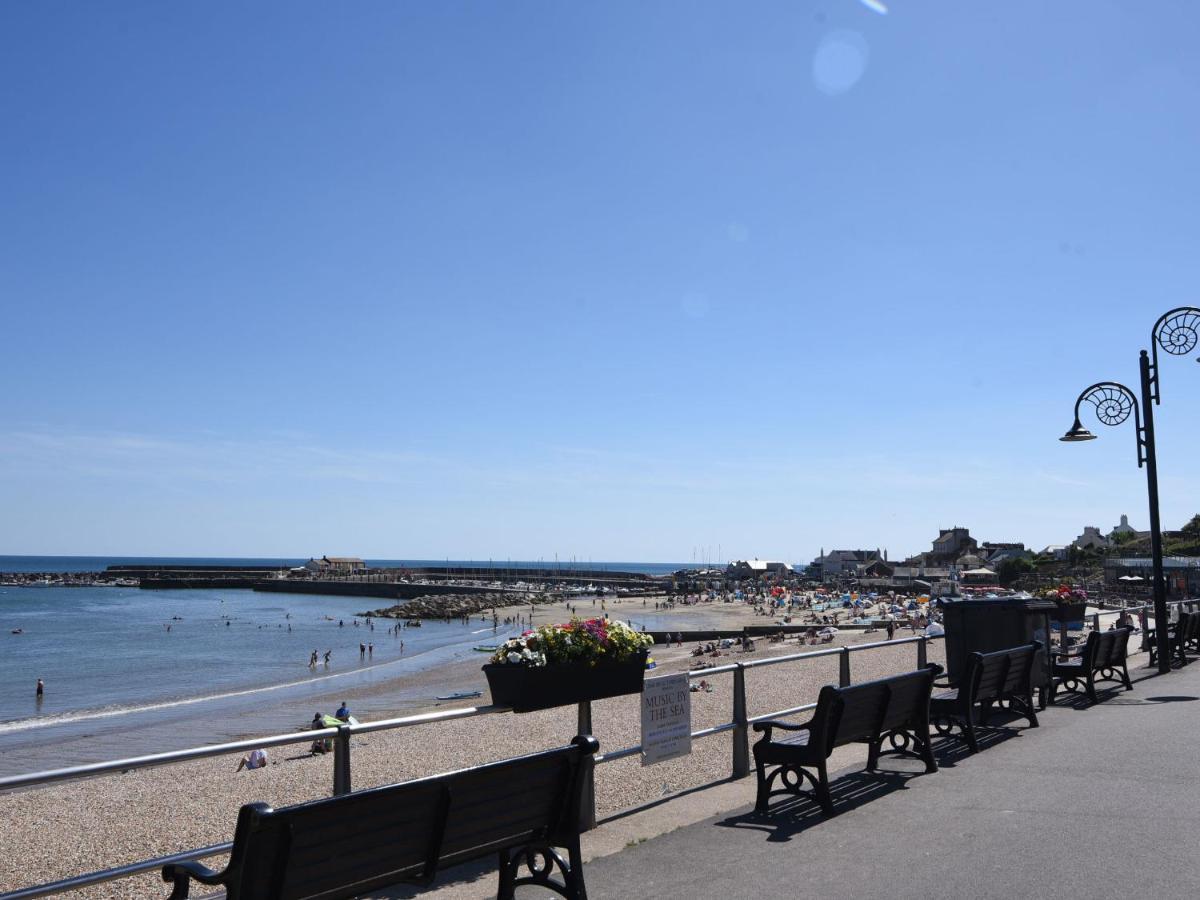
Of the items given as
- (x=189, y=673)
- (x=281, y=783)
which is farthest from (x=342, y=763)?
(x=189, y=673)

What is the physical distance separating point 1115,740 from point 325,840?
7.66 m

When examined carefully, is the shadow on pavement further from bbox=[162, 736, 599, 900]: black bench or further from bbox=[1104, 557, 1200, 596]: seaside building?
bbox=[1104, 557, 1200, 596]: seaside building

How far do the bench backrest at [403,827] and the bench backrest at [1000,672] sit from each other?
5099 mm

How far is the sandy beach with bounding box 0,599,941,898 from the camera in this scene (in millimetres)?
11609

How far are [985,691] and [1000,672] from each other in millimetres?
358

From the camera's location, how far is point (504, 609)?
10712 cm

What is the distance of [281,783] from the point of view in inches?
623

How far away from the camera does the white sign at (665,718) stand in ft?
21.0

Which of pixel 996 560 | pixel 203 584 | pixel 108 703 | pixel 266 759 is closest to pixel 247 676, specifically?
pixel 108 703

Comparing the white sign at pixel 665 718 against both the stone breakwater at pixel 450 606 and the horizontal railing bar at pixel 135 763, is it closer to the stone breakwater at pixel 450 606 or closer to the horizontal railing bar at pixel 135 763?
the horizontal railing bar at pixel 135 763

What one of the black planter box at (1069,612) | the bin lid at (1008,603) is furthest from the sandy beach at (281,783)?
the black planter box at (1069,612)

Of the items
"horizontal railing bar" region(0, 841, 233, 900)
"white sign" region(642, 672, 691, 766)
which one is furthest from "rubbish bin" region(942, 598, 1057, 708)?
"horizontal railing bar" region(0, 841, 233, 900)

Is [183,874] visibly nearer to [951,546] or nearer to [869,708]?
[869,708]

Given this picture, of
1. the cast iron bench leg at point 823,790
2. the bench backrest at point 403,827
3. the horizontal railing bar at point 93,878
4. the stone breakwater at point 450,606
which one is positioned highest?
the bench backrest at point 403,827
